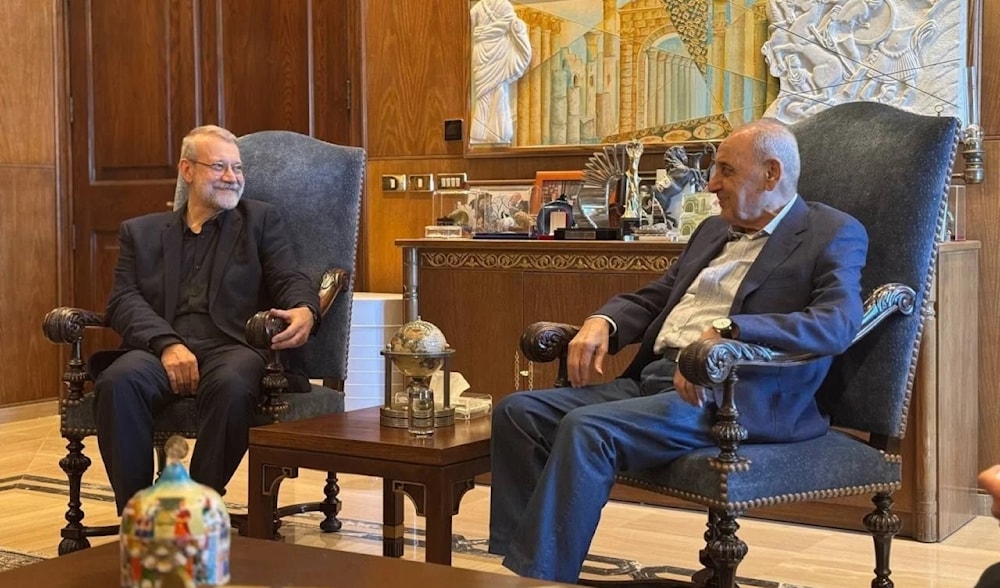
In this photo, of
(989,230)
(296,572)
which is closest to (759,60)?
(989,230)

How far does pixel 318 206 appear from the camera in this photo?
388cm

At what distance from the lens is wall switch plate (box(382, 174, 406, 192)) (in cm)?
534

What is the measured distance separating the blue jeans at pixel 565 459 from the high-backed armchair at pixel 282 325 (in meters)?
0.84

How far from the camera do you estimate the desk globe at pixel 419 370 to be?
3016mm

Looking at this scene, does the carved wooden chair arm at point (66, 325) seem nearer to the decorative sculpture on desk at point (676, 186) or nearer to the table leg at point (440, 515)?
the table leg at point (440, 515)

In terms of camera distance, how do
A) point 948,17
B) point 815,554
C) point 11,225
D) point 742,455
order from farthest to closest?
1. point 11,225
2. point 948,17
3. point 815,554
4. point 742,455

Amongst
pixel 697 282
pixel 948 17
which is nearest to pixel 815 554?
pixel 697 282

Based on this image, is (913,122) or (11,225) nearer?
(913,122)

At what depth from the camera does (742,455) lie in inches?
105

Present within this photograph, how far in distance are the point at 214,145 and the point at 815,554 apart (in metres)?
2.11

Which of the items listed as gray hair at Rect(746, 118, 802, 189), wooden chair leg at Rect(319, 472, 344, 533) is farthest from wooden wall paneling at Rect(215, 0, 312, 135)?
gray hair at Rect(746, 118, 802, 189)

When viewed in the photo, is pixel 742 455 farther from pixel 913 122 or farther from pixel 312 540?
pixel 312 540

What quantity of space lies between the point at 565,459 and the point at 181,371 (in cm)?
127

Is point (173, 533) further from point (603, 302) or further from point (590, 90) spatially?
point (590, 90)
